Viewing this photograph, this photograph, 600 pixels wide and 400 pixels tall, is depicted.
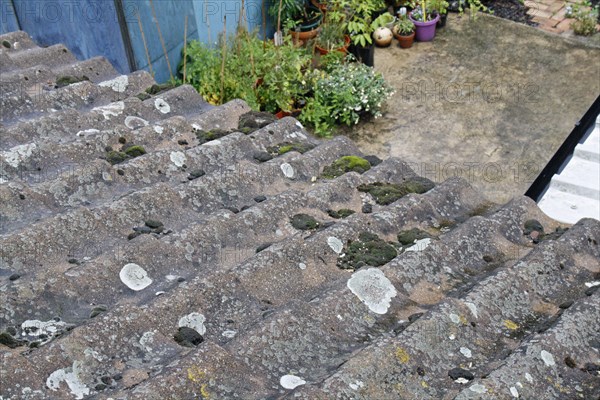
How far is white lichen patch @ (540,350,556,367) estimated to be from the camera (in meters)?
2.61

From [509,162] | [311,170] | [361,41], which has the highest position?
[311,170]

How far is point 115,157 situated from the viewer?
3.83 meters

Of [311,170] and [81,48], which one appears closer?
[311,170]

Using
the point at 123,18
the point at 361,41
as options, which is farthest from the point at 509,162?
the point at 123,18

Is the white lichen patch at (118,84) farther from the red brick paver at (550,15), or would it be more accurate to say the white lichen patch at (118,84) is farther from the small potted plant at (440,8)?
the red brick paver at (550,15)

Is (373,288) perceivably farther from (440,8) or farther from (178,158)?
(440,8)

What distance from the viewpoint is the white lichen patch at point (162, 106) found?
461 cm

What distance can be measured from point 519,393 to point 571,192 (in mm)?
2520

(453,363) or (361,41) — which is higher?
(453,363)

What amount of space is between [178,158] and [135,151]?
22 cm

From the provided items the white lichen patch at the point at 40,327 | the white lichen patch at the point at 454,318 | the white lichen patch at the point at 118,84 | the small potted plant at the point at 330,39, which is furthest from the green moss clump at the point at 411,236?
the small potted plant at the point at 330,39

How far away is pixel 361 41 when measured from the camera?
375 inches

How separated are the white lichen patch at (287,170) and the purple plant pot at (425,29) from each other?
6746 mm

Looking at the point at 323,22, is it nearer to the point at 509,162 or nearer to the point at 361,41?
the point at 361,41
